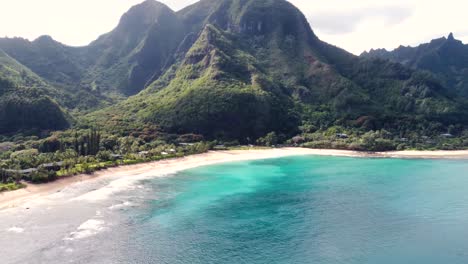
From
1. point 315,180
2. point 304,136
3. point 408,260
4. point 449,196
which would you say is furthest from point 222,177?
point 304,136

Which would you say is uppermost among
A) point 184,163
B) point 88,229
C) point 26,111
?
point 26,111

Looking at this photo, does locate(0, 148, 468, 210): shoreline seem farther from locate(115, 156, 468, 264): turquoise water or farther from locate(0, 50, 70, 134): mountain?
locate(0, 50, 70, 134): mountain

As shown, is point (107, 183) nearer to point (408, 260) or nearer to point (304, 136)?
point (408, 260)

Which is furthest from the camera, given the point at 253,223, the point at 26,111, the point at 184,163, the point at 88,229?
the point at 26,111

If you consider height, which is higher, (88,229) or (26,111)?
(26,111)

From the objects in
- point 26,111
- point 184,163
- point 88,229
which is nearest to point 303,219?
point 88,229

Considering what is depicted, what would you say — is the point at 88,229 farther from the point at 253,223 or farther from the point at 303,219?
the point at 303,219

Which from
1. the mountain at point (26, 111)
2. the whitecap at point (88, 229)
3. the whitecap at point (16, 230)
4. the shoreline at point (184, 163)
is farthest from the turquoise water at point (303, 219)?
the mountain at point (26, 111)
